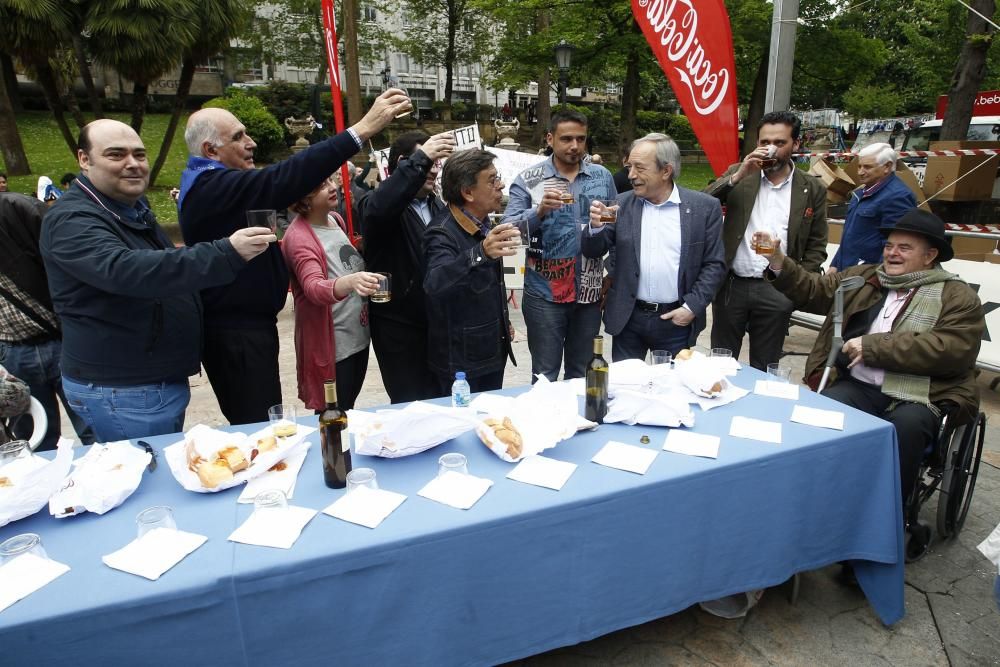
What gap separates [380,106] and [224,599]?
182cm

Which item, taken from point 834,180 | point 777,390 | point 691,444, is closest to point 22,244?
point 691,444

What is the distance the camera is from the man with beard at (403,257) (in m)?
2.73

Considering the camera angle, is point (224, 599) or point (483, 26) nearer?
point (224, 599)

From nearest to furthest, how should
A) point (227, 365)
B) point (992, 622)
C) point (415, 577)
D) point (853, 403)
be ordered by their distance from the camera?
point (415, 577), point (992, 622), point (227, 365), point (853, 403)

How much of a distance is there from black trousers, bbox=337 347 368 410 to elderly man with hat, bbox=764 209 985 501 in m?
2.27

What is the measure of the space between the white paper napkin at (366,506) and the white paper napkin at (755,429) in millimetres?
1310

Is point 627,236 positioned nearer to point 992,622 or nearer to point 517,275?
point 992,622

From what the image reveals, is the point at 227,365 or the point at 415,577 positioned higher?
the point at 227,365

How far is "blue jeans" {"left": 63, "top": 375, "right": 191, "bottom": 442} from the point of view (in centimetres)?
225

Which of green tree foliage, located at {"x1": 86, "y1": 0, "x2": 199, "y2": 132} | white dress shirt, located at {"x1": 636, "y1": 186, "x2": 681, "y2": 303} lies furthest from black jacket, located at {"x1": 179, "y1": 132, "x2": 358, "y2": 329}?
green tree foliage, located at {"x1": 86, "y1": 0, "x2": 199, "y2": 132}

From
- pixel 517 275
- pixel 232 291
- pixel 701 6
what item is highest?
pixel 701 6

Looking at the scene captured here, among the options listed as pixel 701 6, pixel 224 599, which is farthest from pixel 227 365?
pixel 701 6

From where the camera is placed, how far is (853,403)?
299 cm

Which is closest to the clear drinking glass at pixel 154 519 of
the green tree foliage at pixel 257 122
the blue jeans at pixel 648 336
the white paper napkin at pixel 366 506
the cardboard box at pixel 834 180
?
the white paper napkin at pixel 366 506
